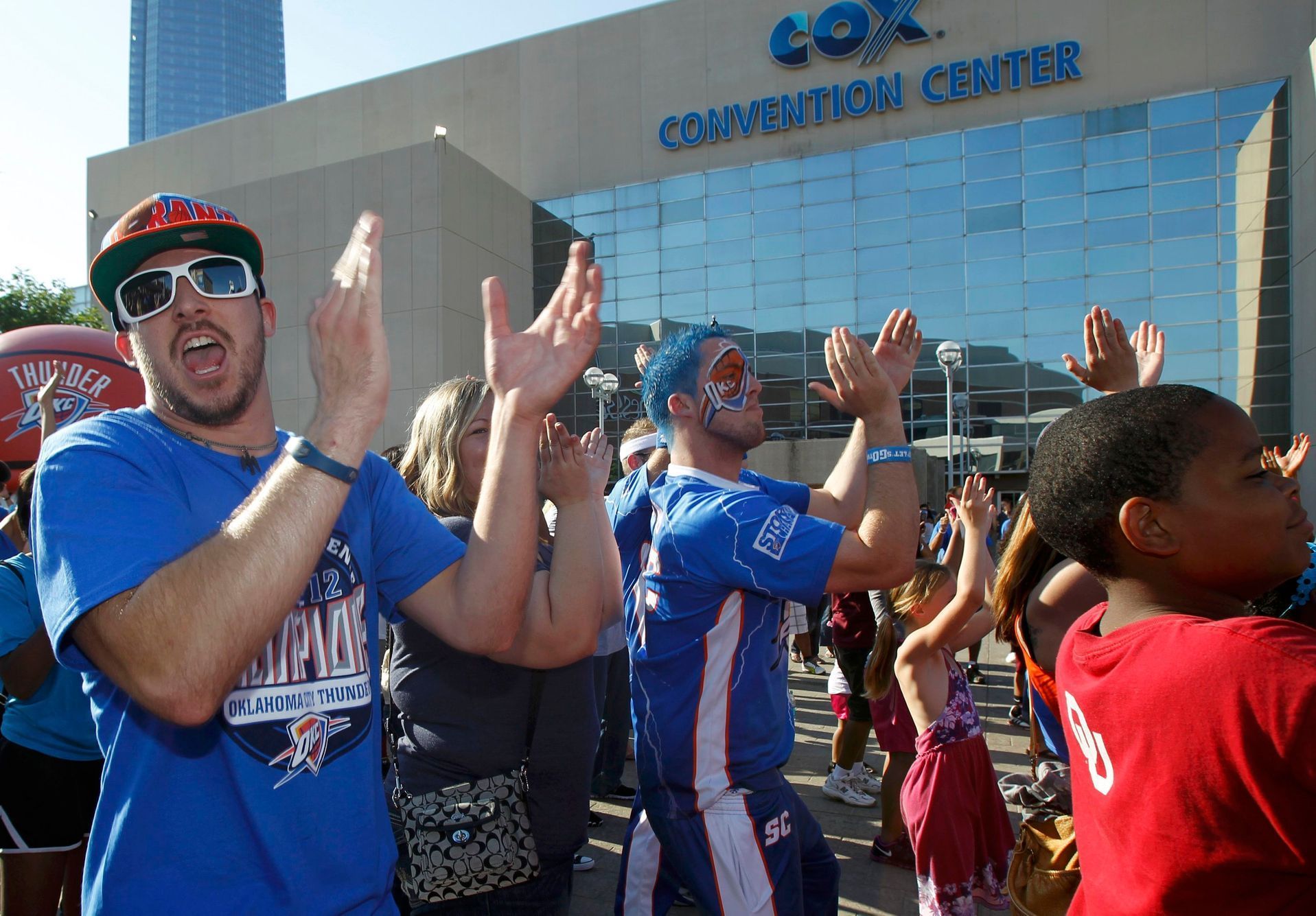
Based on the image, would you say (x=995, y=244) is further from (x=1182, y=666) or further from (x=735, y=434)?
(x=1182, y=666)

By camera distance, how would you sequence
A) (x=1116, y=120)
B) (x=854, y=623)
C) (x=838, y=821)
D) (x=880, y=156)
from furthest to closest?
1. (x=880, y=156)
2. (x=1116, y=120)
3. (x=854, y=623)
4. (x=838, y=821)

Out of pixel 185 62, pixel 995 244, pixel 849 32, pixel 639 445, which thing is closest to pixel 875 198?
pixel 995 244

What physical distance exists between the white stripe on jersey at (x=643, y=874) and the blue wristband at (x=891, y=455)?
1.35 meters

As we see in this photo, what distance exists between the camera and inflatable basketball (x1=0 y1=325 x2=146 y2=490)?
4945 millimetres

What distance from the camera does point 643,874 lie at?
2746mm

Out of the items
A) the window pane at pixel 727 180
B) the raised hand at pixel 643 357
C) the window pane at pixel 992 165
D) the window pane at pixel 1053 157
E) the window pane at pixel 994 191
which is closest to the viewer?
the raised hand at pixel 643 357

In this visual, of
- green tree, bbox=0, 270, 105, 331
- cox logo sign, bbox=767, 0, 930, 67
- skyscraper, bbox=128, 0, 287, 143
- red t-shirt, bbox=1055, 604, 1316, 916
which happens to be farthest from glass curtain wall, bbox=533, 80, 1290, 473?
skyscraper, bbox=128, 0, 287, 143

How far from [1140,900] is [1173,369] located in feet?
83.8

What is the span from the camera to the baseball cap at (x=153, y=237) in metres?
1.65

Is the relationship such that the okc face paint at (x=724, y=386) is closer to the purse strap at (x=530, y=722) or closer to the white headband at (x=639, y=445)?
the purse strap at (x=530, y=722)

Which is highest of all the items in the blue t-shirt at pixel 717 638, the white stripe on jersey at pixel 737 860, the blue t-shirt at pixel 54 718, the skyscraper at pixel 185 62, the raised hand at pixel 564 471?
the skyscraper at pixel 185 62

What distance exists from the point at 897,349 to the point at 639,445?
275cm

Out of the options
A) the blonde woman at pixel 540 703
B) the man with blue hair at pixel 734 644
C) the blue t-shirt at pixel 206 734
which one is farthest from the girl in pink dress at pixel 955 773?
the blue t-shirt at pixel 206 734

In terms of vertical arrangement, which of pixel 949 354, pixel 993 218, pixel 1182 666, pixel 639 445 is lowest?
pixel 1182 666
